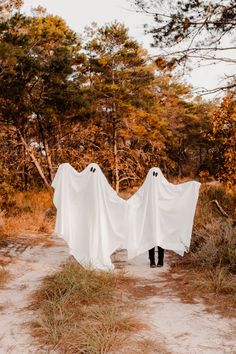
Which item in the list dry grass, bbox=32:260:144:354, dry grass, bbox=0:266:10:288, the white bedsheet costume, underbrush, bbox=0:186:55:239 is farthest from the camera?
underbrush, bbox=0:186:55:239

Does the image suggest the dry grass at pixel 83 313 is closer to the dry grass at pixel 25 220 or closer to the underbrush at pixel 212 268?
the underbrush at pixel 212 268

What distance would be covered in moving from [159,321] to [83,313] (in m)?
0.93

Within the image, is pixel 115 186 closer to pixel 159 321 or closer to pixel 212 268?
pixel 212 268

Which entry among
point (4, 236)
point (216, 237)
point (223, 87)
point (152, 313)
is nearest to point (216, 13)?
point (223, 87)

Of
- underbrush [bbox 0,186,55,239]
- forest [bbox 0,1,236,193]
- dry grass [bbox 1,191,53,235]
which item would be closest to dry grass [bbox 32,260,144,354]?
underbrush [bbox 0,186,55,239]

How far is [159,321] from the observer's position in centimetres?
479

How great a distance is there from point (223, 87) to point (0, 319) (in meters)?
5.93

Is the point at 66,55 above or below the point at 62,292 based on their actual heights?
above

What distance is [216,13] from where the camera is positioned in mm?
7531

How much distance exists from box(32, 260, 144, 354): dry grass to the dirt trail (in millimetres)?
204

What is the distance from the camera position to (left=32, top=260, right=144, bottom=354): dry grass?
4.05m

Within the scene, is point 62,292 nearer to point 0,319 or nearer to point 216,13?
point 0,319

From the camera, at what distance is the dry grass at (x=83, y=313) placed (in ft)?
13.3

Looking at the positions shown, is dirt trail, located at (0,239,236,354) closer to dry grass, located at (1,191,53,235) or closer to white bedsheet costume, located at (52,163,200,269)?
white bedsheet costume, located at (52,163,200,269)
